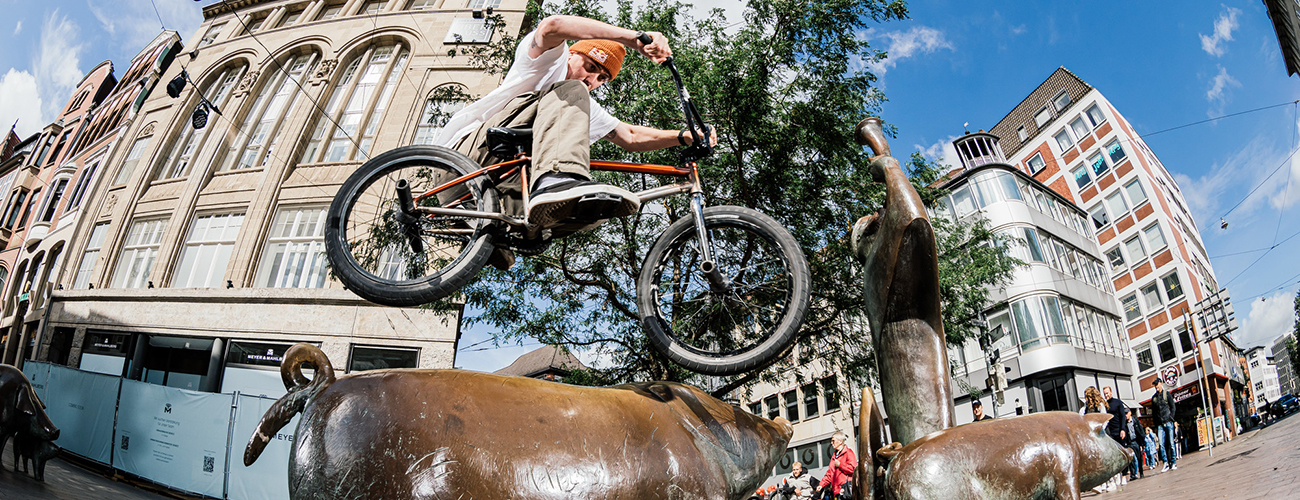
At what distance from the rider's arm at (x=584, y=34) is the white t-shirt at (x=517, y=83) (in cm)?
9

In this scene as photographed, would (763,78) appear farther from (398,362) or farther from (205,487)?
(205,487)

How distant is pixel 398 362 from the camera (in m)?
16.0

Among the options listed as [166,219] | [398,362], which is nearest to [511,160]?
[398,362]

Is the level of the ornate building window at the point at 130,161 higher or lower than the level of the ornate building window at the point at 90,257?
higher

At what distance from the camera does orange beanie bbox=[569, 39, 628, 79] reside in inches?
162

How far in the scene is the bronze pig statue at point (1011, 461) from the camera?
2.97 m

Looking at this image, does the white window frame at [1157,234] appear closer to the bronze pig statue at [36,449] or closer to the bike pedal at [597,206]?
the bike pedal at [597,206]

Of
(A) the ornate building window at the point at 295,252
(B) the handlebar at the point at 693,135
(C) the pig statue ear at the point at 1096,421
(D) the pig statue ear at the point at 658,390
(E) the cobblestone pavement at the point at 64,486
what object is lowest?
(E) the cobblestone pavement at the point at 64,486

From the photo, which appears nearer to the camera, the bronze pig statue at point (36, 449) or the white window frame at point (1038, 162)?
the bronze pig statue at point (36, 449)

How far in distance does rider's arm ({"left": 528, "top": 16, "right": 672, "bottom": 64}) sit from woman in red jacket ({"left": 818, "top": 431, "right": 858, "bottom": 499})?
7.17m

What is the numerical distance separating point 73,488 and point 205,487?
2.45 metres

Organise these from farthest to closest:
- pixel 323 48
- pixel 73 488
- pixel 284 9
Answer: pixel 284 9 < pixel 323 48 < pixel 73 488

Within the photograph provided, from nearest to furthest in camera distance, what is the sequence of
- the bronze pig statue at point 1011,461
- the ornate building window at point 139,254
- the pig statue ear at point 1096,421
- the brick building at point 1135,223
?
the bronze pig statue at point 1011,461 → the pig statue ear at point 1096,421 → the ornate building window at point 139,254 → the brick building at point 1135,223

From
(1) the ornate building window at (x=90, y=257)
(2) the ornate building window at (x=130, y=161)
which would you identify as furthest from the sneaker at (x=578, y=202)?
(2) the ornate building window at (x=130, y=161)
